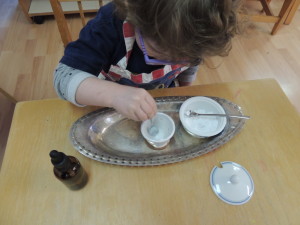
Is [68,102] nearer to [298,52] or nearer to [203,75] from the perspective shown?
[203,75]

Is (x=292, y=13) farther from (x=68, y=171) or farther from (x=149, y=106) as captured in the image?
(x=68, y=171)

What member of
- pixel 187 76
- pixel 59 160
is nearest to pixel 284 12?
pixel 187 76

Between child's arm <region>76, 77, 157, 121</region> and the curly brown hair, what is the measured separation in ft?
0.35

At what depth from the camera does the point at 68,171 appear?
1.29ft

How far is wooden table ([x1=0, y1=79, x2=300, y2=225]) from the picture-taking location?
41 cm

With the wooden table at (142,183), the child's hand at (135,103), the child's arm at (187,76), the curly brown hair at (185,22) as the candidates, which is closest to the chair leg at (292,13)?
the child's arm at (187,76)

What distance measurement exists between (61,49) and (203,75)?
959 millimetres

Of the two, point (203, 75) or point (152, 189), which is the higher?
point (152, 189)

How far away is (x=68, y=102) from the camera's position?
54cm

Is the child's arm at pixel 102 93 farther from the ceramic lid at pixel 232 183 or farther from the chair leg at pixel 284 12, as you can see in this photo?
the chair leg at pixel 284 12

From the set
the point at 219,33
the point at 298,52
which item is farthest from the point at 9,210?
the point at 298,52

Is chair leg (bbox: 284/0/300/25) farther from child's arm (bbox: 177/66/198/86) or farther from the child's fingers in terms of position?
the child's fingers

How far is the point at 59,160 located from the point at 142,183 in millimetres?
183

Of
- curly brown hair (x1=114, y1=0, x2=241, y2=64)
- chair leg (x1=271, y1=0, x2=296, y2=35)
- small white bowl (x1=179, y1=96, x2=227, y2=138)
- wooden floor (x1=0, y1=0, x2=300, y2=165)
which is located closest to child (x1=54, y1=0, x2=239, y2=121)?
curly brown hair (x1=114, y1=0, x2=241, y2=64)
